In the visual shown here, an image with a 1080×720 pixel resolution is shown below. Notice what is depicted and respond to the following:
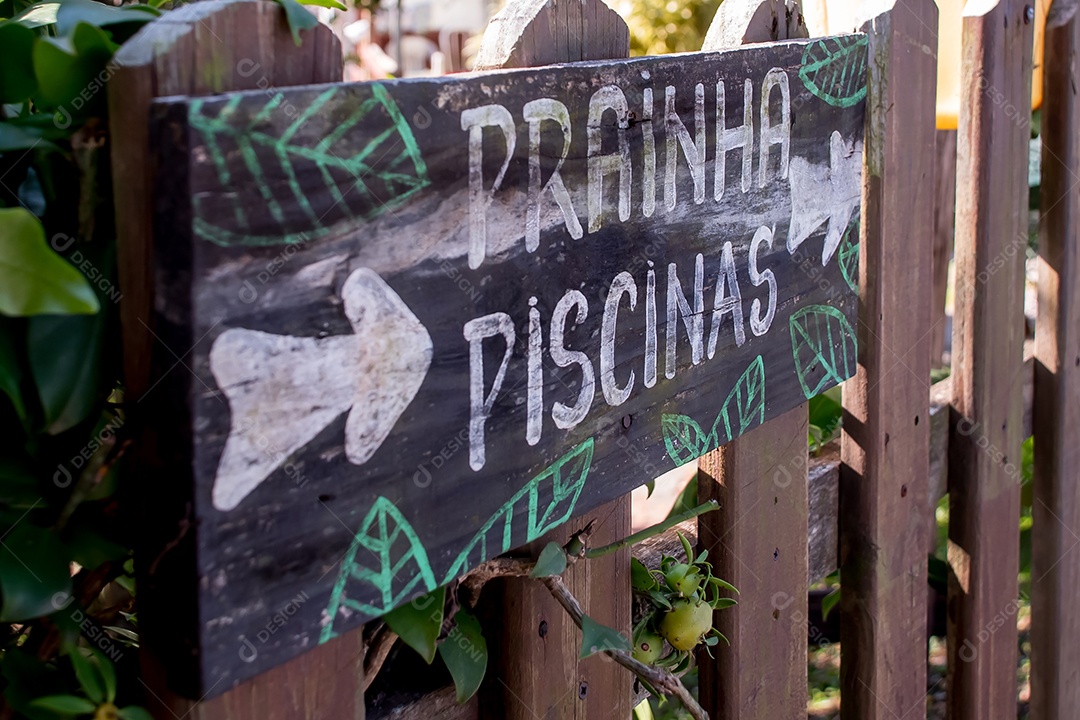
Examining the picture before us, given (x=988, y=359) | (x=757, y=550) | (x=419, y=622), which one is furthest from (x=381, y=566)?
(x=988, y=359)

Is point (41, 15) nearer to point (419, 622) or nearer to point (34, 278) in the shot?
point (34, 278)

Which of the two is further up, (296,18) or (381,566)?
(296,18)

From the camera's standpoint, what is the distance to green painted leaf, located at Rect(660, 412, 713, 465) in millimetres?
998

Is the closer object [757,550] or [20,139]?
[20,139]

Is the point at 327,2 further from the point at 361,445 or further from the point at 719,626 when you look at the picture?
the point at 719,626

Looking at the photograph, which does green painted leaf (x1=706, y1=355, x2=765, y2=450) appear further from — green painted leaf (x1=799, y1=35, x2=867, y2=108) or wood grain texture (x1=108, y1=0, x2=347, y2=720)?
wood grain texture (x1=108, y1=0, x2=347, y2=720)

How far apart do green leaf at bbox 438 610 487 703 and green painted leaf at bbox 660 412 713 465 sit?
229 mm

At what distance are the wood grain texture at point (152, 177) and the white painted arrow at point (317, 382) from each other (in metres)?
0.04

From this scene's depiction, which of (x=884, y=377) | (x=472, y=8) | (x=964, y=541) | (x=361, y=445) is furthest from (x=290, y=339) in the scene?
(x=472, y=8)

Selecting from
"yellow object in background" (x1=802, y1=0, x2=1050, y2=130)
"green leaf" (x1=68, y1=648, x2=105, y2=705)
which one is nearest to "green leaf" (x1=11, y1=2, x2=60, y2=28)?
"green leaf" (x1=68, y1=648, x2=105, y2=705)

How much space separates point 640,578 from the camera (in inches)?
43.9

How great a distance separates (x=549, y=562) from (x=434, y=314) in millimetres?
258

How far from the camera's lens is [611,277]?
2.96ft

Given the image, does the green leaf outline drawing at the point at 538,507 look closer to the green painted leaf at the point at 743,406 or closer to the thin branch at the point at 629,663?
the thin branch at the point at 629,663
